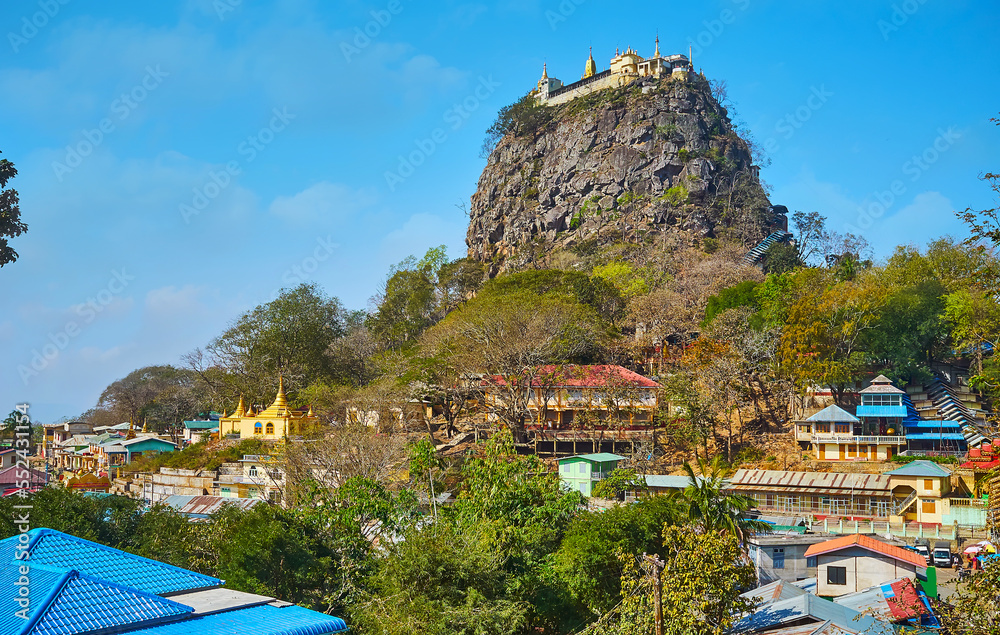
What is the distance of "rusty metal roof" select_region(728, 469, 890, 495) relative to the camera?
112ft

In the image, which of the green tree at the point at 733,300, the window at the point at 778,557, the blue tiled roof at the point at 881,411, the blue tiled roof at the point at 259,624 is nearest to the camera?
the blue tiled roof at the point at 259,624

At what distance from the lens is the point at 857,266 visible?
60.5 metres

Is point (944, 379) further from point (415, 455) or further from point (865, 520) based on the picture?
point (415, 455)

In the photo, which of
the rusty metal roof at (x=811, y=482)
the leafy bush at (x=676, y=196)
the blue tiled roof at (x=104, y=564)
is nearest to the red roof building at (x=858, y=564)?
the rusty metal roof at (x=811, y=482)

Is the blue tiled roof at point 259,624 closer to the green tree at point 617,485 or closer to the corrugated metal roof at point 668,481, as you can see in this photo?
the green tree at point 617,485

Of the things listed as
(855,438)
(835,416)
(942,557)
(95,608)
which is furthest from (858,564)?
(95,608)

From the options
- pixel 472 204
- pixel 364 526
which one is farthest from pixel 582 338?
pixel 472 204

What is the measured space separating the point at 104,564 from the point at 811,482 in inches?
1185

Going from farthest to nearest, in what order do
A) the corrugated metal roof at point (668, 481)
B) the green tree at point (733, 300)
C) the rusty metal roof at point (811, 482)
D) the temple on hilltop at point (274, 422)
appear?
the green tree at point (733, 300), the temple on hilltop at point (274, 422), the corrugated metal roof at point (668, 481), the rusty metal roof at point (811, 482)

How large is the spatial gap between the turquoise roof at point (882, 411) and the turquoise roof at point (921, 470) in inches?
210

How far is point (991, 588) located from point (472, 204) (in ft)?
283

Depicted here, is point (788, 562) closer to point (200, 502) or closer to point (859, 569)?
point (859, 569)

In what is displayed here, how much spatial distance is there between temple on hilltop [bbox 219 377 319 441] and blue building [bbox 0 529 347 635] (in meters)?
33.8

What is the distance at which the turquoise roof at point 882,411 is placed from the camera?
39250mm
